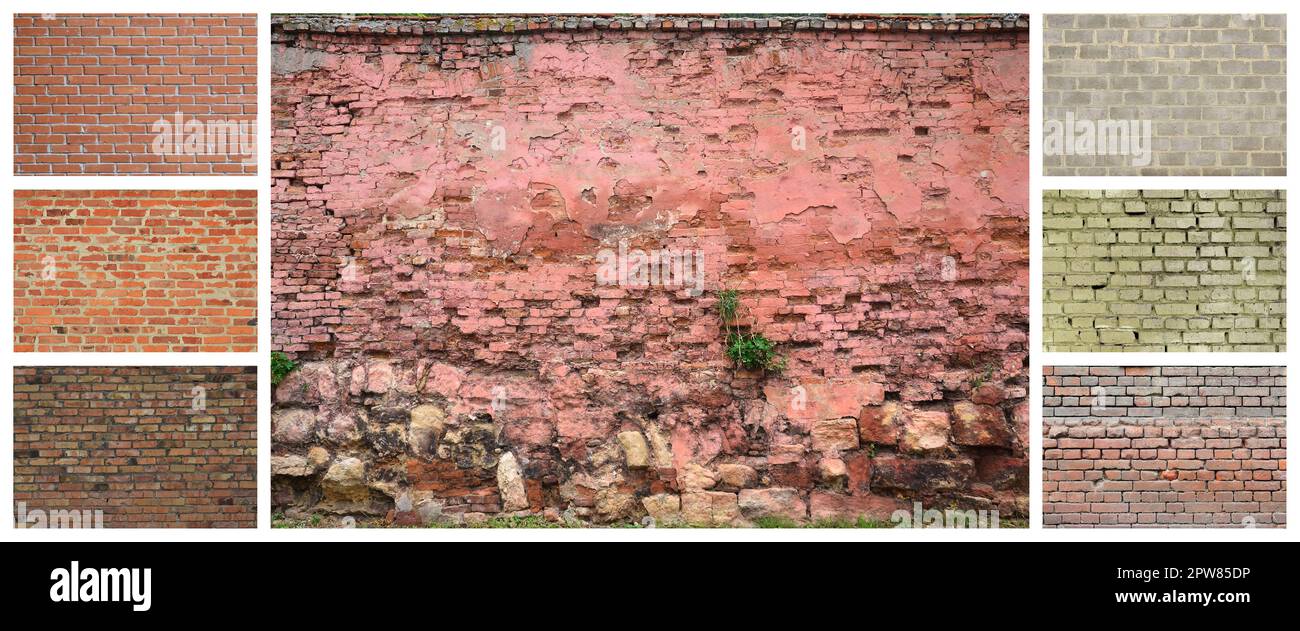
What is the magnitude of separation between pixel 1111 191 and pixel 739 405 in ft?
7.46

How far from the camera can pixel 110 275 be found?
186 inches

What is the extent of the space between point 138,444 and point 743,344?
335 cm

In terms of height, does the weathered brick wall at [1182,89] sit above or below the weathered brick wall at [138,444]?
above

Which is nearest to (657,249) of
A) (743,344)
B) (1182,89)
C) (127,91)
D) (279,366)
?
(743,344)

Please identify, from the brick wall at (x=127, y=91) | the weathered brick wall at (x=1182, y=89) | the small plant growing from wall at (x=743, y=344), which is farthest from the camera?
the small plant growing from wall at (x=743, y=344)

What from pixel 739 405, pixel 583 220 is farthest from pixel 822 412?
pixel 583 220

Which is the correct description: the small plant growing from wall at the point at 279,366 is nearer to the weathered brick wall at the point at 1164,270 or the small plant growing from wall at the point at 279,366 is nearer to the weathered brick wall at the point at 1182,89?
the weathered brick wall at the point at 1164,270

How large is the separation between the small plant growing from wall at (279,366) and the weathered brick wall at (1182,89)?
14.2ft

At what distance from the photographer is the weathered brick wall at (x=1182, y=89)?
14.9ft

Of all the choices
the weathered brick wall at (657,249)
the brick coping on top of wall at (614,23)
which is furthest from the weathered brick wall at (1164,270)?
the brick coping on top of wall at (614,23)

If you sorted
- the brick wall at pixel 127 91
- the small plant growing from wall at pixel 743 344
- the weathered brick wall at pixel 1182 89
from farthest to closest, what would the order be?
the small plant growing from wall at pixel 743 344
the brick wall at pixel 127 91
the weathered brick wall at pixel 1182 89

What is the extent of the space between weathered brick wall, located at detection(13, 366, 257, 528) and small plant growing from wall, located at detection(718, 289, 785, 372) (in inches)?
104

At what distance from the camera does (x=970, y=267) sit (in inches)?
199

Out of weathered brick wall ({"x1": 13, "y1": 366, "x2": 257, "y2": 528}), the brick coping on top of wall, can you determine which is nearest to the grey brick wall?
the brick coping on top of wall
